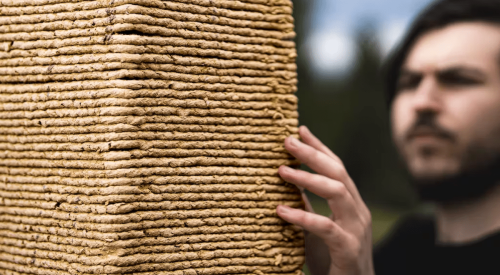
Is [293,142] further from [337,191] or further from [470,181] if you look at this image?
[470,181]

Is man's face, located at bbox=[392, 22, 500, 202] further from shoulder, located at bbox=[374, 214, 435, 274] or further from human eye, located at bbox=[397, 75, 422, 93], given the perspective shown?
shoulder, located at bbox=[374, 214, 435, 274]

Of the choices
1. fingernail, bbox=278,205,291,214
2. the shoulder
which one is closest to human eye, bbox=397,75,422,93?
the shoulder

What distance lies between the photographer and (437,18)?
3.59 feet

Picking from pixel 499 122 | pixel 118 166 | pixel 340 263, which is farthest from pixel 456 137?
pixel 118 166

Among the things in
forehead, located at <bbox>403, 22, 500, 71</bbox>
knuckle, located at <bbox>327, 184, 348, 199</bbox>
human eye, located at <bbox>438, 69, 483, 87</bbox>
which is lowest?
knuckle, located at <bbox>327, 184, 348, 199</bbox>

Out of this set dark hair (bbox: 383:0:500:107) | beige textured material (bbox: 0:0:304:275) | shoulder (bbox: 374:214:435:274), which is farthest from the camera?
shoulder (bbox: 374:214:435:274)

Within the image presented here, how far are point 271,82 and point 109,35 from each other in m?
0.23

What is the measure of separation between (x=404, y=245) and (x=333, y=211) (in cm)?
60

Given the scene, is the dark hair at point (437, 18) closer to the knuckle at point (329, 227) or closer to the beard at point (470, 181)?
the beard at point (470, 181)

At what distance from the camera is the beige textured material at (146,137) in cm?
51

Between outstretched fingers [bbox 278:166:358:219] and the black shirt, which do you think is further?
the black shirt

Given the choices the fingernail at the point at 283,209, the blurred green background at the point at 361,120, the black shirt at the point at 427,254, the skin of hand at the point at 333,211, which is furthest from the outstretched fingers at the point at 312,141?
the blurred green background at the point at 361,120

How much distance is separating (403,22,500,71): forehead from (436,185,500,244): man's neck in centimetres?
28

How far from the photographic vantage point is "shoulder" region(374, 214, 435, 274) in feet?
3.64
